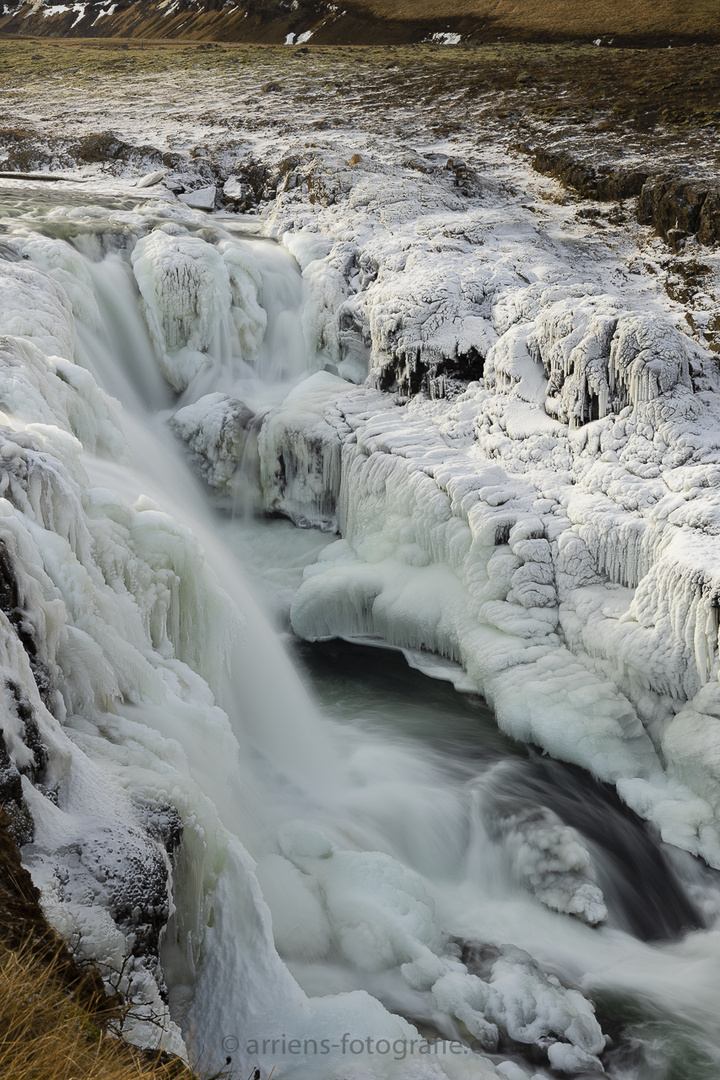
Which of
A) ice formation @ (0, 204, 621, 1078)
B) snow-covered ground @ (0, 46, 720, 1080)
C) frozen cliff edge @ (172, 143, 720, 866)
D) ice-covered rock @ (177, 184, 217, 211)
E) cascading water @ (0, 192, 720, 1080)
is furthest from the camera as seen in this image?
ice-covered rock @ (177, 184, 217, 211)

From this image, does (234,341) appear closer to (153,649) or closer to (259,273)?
(259,273)

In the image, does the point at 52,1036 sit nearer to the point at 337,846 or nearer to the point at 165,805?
the point at 165,805

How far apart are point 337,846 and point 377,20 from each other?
3937cm

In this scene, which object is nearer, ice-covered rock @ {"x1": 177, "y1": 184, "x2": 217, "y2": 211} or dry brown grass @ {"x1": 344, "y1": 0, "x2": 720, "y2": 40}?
ice-covered rock @ {"x1": 177, "y1": 184, "x2": 217, "y2": 211}

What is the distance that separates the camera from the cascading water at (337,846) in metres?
3.75

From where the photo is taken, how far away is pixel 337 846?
555 cm

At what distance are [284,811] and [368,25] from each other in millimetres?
38814

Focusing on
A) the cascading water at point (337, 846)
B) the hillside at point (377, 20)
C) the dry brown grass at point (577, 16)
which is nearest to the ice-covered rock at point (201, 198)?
the cascading water at point (337, 846)

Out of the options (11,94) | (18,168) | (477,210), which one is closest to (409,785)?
(477,210)

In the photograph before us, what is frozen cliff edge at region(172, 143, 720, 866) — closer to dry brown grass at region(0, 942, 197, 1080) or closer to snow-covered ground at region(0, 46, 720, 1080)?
snow-covered ground at region(0, 46, 720, 1080)

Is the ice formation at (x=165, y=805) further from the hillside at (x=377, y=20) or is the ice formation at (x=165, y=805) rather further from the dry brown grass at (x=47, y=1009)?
the hillside at (x=377, y=20)

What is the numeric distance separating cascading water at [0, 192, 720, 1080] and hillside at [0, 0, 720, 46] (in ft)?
89.2

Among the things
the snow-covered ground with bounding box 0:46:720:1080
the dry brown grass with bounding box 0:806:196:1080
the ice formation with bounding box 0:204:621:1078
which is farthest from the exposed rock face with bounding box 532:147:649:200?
the dry brown grass with bounding box 0:806:196:1080

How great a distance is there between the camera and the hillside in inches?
1121
